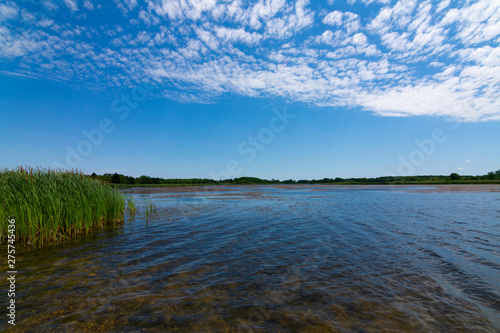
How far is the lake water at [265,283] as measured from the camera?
470 centimetres

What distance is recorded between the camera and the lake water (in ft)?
15.4

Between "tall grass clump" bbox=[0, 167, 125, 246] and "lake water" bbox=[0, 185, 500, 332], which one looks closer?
"lake water" bbox=[0, 185, 500, 332]

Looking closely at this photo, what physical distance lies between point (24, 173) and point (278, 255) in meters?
14.0

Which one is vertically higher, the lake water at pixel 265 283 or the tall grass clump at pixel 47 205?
the tall grass clump at pixel 47 205

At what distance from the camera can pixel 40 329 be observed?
4.46 m

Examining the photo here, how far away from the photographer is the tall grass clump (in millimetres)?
10203

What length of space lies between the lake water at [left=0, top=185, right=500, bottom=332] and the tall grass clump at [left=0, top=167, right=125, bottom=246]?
1133 millimetres

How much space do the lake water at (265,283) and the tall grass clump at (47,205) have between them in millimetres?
1133

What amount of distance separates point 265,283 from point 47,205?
11090 millimetres

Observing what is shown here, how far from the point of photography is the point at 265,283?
6551 millimetres

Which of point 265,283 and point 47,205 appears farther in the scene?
point 47,205

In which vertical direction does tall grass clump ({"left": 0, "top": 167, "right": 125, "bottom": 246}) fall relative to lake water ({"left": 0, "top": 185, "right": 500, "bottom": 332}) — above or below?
above

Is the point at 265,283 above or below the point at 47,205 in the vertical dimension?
below

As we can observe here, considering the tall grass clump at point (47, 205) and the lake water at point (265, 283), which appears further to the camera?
the tall grass clump at point (47, 205)
